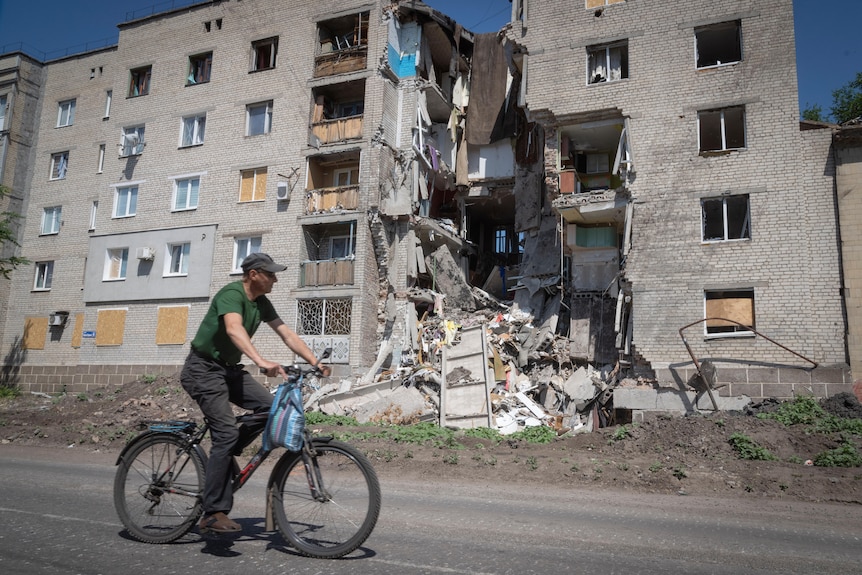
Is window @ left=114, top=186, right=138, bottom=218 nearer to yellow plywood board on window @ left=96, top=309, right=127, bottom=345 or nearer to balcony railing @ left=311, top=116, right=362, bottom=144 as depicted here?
yellow plywood board on window @ left=96, top=309, right=127, bottom=345

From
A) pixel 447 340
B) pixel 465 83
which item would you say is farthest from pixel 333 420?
pixel 465 83

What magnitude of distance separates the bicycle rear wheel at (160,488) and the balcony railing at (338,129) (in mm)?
22306

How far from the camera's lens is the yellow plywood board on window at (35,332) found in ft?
100.0

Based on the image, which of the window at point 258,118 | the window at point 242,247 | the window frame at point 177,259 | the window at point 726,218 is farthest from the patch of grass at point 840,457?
the window frame at point 177,259

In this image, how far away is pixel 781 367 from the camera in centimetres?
1680

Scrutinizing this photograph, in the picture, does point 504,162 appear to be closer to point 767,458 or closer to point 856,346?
point 856,346

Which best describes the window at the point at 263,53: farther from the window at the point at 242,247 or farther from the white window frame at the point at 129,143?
the window at the point at 242,247

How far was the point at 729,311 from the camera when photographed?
17719 mm

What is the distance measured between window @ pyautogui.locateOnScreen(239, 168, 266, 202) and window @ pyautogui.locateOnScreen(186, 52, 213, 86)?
5.88m

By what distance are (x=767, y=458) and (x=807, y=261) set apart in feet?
23.8

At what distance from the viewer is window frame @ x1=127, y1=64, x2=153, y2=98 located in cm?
3084

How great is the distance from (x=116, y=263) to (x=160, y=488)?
27.7 metres

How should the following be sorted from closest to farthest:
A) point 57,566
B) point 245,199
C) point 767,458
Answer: point 57,566, point 767,458, point 245,199

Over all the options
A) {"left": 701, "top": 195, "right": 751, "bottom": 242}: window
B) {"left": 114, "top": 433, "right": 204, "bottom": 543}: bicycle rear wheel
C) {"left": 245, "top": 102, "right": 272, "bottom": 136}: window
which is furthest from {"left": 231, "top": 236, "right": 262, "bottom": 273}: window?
{"left": 114, "top": 433, "right": 204, "bottom": 543}: bicycle rear wheel
